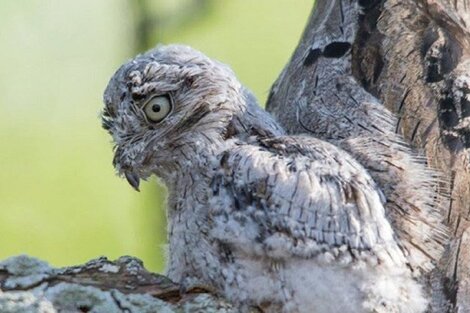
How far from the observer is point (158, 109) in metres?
2.28

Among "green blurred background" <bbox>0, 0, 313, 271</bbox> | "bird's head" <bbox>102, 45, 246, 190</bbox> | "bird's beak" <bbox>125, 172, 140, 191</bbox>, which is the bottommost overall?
"bird's beak" <bbox>125, 172, 140, 191</bbox>

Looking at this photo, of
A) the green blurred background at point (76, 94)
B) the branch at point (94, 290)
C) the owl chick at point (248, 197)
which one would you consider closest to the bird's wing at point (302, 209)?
the owl chick at point (248, 197)

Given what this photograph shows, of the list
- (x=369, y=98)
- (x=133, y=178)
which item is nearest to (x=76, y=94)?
(x=133, y=178)

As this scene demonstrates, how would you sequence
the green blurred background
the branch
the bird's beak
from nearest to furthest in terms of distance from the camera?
1. the branch
2. the bird's beak
3. the green blurred background

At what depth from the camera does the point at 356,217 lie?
2.09 m

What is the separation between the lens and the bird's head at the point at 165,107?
2264mm

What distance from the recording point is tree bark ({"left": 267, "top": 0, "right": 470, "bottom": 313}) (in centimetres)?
221

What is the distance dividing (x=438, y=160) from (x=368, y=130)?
0.49 ft

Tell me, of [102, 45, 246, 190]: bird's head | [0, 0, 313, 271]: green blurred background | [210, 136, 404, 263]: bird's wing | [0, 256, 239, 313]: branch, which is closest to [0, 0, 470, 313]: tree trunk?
[0, 256, 239, 313]: branch

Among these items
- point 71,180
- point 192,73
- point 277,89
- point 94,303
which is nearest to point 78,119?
point 71,180

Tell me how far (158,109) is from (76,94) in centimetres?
162

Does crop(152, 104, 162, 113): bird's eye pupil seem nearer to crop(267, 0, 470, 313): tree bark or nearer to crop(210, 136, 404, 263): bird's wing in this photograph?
crop(210, 136, 404, 263): bird's wing

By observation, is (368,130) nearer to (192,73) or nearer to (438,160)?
(438,160)

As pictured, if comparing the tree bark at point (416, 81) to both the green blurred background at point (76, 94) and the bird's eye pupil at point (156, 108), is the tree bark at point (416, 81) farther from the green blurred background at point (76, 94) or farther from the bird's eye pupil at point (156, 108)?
the green blurred background at point (76, 94)
